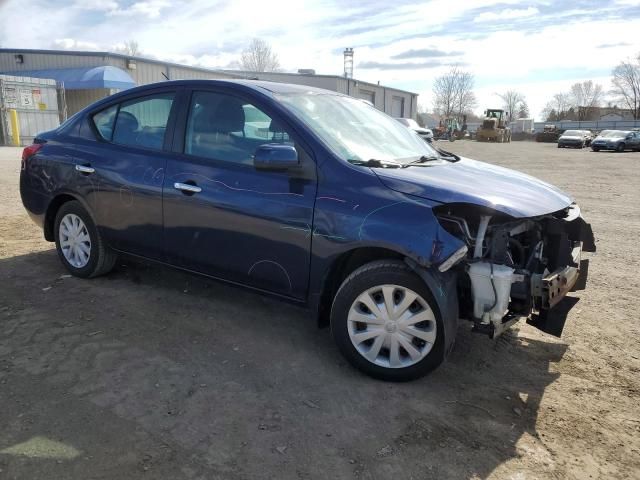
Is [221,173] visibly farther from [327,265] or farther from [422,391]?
[422,391]

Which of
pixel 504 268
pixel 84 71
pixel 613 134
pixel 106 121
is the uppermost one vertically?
pixel 84 71

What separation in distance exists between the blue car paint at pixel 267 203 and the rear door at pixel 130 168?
12mm

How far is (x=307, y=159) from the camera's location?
135 inches

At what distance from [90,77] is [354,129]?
80.3 ft

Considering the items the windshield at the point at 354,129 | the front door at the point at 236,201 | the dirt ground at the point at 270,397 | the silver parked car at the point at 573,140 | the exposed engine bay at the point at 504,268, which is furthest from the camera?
the silver parked car at the point at 573,140

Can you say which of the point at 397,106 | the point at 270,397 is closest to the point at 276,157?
the point at 270,397

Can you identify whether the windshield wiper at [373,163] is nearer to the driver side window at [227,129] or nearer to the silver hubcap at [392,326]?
the driver side window at [227,129]

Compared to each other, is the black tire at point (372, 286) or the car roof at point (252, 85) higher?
the car roof at point (252, 85)

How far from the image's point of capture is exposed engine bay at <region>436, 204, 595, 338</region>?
306 centimetres

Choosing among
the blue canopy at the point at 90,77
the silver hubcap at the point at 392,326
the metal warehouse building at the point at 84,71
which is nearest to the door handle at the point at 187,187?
the silver hubcap at the point at 392,326

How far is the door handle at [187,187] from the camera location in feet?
12.6

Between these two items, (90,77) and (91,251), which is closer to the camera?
(91,251)

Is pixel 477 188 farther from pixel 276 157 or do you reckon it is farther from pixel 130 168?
pixel 130 168

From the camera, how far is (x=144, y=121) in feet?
14.3
